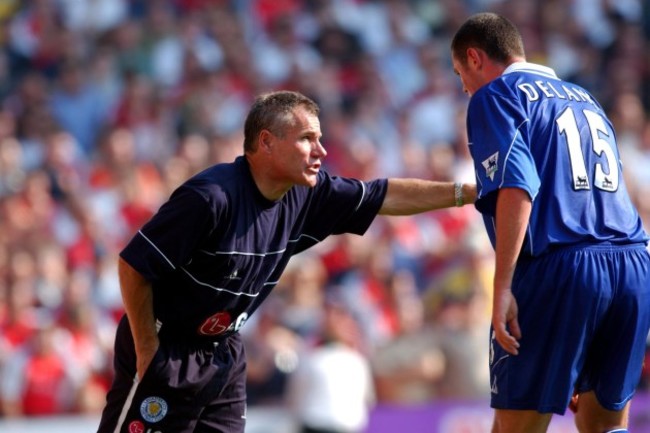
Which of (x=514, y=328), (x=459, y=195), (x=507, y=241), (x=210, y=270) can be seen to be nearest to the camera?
(x=507, y=241)

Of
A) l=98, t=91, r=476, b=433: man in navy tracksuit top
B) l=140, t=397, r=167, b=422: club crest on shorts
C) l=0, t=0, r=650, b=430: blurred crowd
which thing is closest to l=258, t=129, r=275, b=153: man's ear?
l=98, t=91, r=476, b=433: man in navy tracksuit top

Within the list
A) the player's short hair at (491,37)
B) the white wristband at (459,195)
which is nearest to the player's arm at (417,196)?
the white wristband at (459,195)

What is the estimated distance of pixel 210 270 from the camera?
19.7ft

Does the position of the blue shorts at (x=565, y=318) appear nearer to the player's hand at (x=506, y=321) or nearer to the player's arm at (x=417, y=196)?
the player's hand at (x=506, y=321)

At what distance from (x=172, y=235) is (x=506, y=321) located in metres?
1.55

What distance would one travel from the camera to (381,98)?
14.6 meters

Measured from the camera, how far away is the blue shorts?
5.58 m

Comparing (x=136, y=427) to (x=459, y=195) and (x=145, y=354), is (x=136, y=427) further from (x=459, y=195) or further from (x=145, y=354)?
(x=459, y=195)

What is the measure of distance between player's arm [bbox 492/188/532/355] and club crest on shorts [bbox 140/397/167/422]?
169cm

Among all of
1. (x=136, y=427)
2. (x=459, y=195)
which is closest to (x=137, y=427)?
(x=136, y=427)

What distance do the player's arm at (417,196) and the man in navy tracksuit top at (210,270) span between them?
1.20 ft

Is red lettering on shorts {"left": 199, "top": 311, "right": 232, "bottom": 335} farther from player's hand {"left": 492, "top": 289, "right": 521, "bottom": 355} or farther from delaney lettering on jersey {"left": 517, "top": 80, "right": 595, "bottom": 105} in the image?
delaney lettering on jersey {"left": 517, "top": 80, "right": 595, "bottom": 105}

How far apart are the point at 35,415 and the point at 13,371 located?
420 mm

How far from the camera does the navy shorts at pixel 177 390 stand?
20.0 feet
